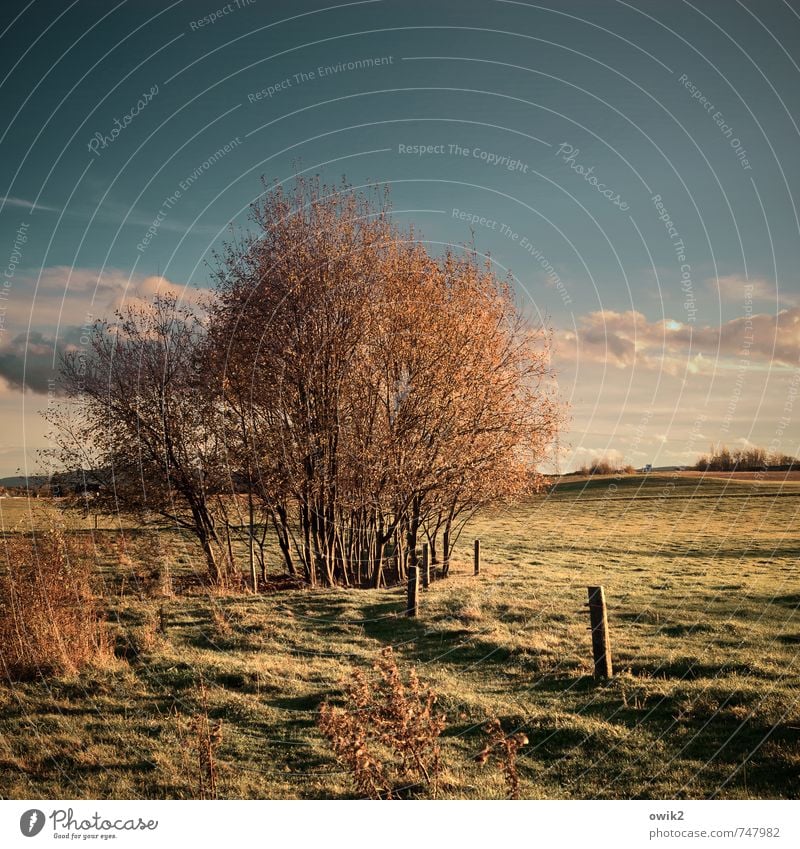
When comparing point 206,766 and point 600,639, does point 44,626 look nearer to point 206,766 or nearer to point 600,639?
point 206,766

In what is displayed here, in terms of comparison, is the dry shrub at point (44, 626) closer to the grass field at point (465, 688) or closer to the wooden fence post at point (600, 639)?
the grass field at point (465, 688)

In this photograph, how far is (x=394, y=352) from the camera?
18219 mm

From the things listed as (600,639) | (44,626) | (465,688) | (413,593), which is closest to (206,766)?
(465,688)

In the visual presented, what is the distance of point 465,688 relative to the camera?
37.0 feet

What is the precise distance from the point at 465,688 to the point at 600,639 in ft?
8.52

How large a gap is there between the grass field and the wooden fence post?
26cm

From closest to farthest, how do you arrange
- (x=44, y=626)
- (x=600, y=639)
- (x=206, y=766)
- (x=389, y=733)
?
(x=389, y=733) → (x=206, y=766) → (x=600, y=639) → (x=44, y=626)

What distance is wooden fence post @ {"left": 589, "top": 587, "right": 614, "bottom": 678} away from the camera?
36.6 feet

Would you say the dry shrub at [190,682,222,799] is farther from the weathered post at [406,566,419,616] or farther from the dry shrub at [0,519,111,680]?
the weathered post at [406,566,419,616]

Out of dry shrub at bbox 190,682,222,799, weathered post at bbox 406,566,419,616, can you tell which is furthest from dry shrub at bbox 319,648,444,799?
weathered post at bbox 406,566,419,616

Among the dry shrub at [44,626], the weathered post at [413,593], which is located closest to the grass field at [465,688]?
the weathered post at [413,593]

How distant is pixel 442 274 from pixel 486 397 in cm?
439
